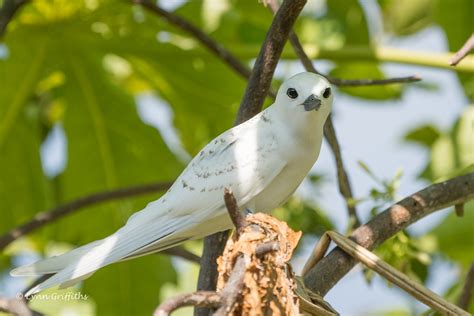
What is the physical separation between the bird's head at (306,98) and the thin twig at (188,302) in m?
0.72

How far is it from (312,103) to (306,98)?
0.02 meters

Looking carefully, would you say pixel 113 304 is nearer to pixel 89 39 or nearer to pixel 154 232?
pixel 89 39

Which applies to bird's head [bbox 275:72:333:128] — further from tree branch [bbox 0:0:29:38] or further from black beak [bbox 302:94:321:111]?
tree branch [bbox 0:0:29:38]

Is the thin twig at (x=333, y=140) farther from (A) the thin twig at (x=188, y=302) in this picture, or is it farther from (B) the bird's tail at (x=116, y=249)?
(A) the thin twig at (x=188, y=302)

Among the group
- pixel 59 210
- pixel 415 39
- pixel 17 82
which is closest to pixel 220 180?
pixel 59 210

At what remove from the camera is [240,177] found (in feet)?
6.72

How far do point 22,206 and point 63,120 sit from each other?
0.34m

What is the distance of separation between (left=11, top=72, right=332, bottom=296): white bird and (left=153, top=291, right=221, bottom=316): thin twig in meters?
0.59

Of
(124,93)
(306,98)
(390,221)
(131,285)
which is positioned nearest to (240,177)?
(306,98)

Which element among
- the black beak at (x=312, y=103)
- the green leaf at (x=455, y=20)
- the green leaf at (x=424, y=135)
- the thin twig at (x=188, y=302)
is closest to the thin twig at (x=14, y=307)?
the thin twig at (x=188, y=302)

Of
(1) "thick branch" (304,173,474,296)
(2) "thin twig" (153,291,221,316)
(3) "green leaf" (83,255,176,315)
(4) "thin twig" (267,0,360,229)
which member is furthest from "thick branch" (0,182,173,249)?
(2) "thin twig" (153,291,221,316)

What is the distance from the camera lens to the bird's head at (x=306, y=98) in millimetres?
2012

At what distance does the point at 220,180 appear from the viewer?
82.3 inches

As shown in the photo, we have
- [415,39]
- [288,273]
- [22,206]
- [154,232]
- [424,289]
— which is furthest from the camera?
[415,39]
